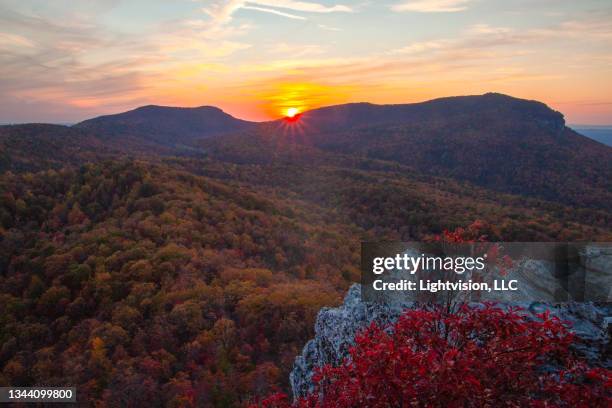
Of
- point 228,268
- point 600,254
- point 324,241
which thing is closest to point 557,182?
point 324,241

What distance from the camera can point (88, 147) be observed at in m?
116

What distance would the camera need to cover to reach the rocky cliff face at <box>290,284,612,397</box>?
256 inches

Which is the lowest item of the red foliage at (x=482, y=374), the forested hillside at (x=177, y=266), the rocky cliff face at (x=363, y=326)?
the forested hillside at (x=177, y=266)

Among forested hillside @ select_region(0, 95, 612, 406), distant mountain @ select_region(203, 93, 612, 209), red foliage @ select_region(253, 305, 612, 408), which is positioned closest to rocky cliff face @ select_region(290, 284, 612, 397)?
red foliage @ select_region(253, 305, 612, 408)

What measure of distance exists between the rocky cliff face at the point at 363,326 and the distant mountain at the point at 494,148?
103 m

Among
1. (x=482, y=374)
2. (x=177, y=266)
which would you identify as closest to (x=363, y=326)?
(x=482, y=374)

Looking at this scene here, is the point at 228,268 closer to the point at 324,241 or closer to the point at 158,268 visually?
the point at 158,268

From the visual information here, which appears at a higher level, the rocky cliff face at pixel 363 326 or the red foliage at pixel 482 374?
the red foliage at pixel 482 374

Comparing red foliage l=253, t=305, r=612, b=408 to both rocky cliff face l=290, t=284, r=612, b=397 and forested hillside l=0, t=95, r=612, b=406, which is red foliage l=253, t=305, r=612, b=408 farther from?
forested hillside l=0, t=95, r=612, b=406

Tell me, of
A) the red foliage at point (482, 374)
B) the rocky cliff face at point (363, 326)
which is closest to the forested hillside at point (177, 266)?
the rocky cliff face at point (363, 326)

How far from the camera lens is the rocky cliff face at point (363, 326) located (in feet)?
21.3

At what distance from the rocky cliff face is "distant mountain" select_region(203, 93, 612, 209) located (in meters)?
103

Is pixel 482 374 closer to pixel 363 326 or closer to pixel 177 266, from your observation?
pixel 363 326

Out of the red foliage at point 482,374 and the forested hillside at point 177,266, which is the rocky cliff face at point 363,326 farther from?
the forested hillside at point 177,266
